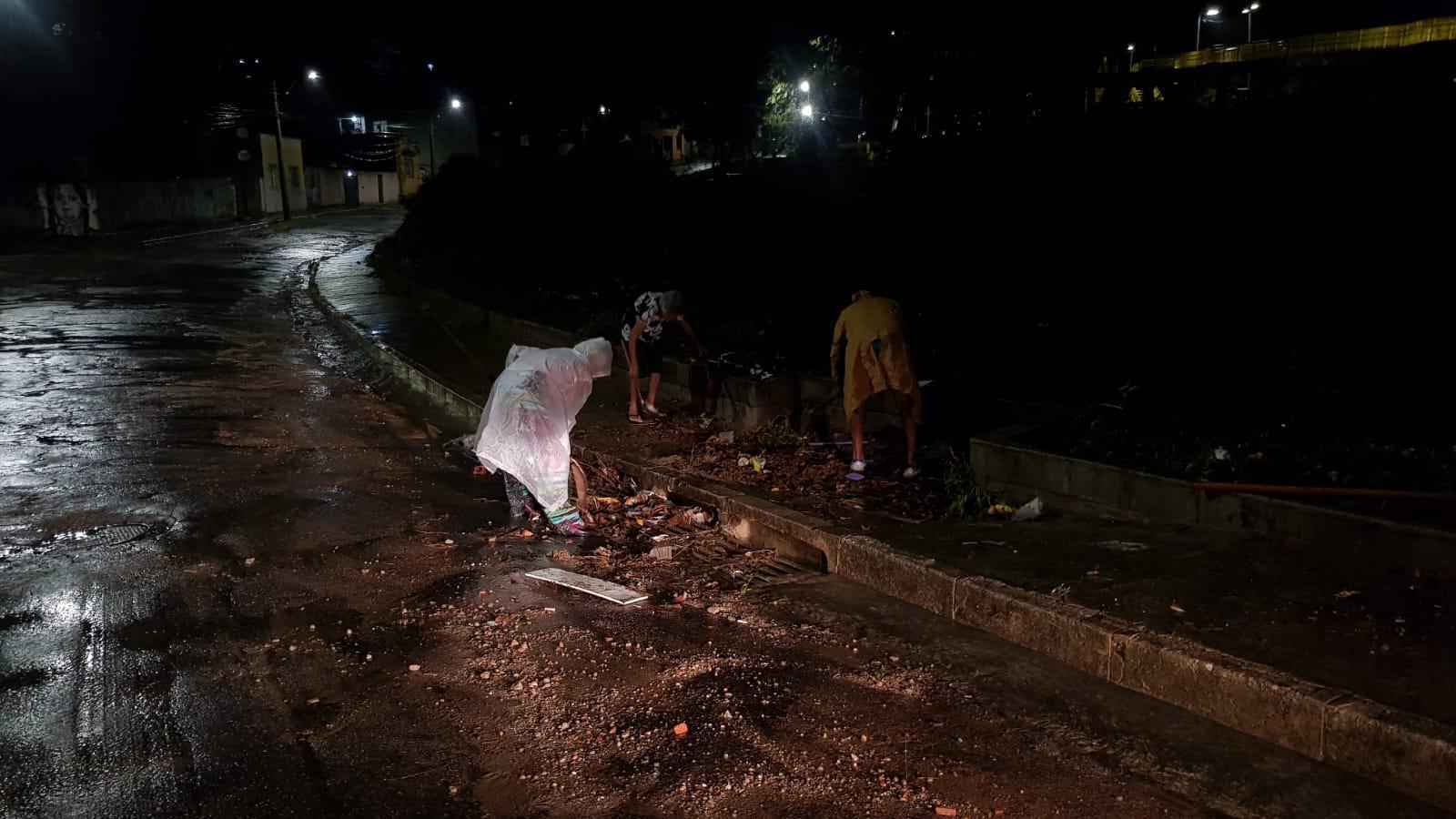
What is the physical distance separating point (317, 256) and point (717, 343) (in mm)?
24920

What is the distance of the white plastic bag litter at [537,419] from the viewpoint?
6.88m

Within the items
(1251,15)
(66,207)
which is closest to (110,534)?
(1251,15)

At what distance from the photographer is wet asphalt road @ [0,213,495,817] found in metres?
3.95

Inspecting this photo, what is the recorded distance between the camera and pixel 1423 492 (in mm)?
5621

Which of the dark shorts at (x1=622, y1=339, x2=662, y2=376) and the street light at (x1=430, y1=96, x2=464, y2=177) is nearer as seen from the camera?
the dark shorts at (x1=622, y1=339, x2=662, y2=376)

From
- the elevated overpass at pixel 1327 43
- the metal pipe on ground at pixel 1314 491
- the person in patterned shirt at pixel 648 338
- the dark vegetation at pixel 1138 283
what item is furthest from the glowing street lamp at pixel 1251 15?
the metal pipe on ground at pixel 1314 491

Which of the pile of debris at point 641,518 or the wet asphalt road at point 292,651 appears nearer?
the wet asphalt road at point 292,651

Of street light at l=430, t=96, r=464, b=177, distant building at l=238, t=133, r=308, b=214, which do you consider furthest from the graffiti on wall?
street light at l=430, t=96, r=464, b=177

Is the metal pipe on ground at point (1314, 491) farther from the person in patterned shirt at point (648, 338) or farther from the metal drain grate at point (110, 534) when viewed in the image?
the metal drain grate at point (110, 534)

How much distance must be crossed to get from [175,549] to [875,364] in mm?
4881

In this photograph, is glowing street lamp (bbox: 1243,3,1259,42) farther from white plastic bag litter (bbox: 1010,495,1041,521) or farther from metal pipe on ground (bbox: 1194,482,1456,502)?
metal pipe on ground (bbox: 1194,482,1456,502)

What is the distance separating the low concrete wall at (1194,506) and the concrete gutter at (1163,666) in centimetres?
143

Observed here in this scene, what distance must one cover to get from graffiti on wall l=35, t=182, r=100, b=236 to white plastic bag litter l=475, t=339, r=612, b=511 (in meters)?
41.2

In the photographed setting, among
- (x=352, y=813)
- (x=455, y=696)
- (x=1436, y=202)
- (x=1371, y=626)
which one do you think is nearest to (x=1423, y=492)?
(x=1371, y=626)
